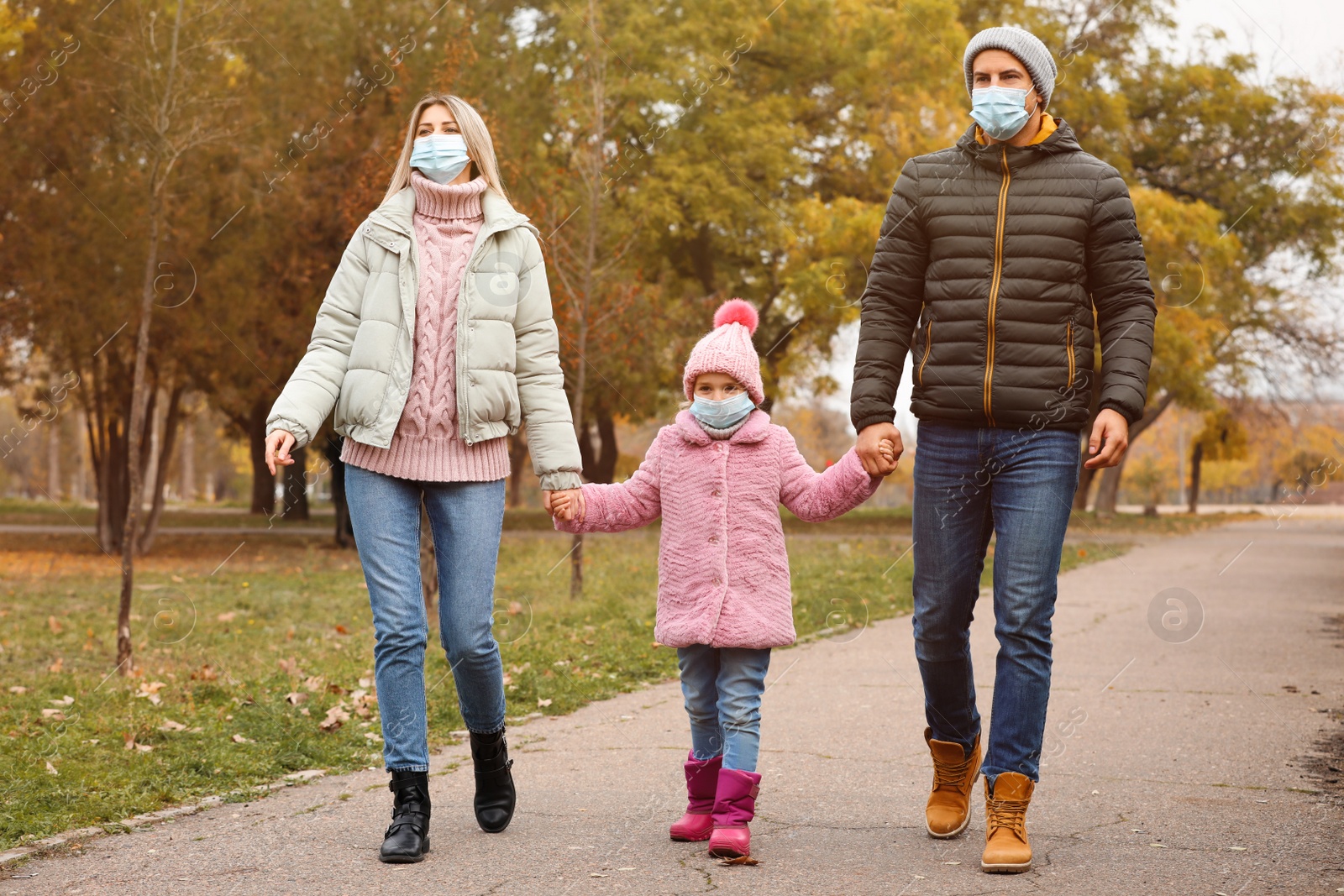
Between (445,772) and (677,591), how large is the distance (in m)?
1.51

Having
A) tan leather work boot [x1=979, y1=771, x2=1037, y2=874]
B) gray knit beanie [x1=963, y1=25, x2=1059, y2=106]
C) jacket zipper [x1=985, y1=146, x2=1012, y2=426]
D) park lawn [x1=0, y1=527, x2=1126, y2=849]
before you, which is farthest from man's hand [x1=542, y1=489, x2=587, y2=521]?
gray knit beanie [x1=963, y1=25, x2=1059, y2=106]

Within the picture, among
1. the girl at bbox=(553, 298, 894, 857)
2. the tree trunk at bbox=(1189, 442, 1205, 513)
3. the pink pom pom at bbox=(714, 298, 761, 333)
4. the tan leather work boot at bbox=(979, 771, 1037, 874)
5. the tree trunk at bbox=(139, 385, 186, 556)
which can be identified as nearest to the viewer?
the tan leather work boot at bbox=(979, 771, 1037, 874)

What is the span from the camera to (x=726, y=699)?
4.09m

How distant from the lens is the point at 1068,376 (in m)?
3.92

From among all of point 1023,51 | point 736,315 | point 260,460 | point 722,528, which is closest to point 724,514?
point 722,528

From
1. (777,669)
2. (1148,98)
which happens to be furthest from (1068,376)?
(1148,98)

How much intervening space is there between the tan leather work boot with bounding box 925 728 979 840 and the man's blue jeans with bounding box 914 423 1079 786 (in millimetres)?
181

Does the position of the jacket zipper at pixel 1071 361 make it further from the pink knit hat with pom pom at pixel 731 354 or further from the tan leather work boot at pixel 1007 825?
the tan leather work boot at pixel 1007 825

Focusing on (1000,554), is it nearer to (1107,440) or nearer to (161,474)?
(1107,440)

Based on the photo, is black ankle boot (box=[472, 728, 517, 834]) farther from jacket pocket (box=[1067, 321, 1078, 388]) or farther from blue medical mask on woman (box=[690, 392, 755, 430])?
jacket pocket (box=[1067, 321, 1078, 388])

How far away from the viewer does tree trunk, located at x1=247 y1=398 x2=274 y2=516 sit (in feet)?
78.3

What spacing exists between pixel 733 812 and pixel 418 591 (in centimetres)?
113

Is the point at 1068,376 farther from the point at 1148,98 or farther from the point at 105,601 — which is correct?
the point at 1148,98

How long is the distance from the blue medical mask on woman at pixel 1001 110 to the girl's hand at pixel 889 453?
0.94m
